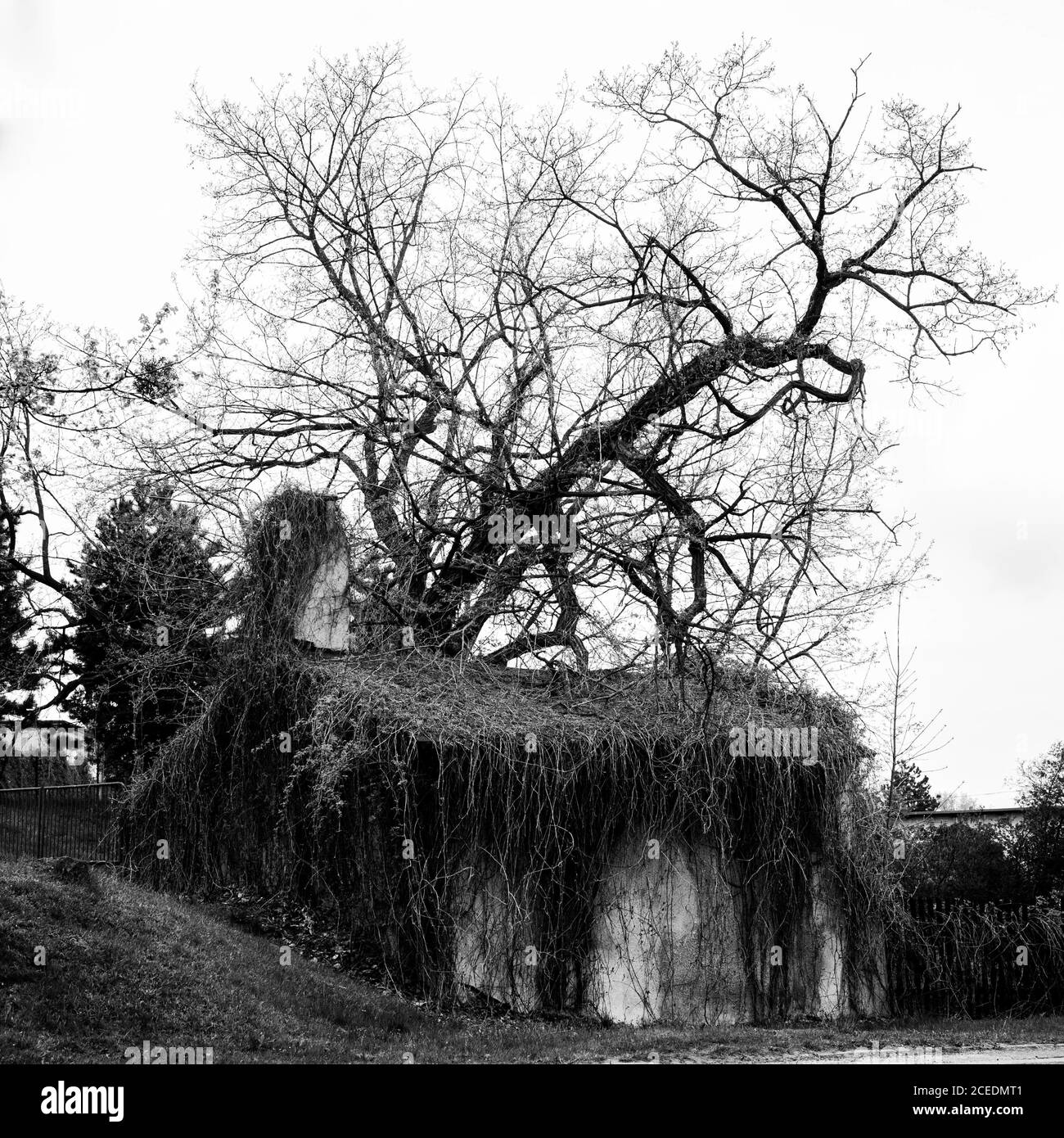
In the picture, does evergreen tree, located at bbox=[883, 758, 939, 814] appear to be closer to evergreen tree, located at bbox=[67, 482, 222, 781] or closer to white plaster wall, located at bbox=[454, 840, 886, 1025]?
white plaster wall, located at bbox=[454, 840, 886, 1025]

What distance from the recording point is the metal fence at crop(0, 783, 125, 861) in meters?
23.6

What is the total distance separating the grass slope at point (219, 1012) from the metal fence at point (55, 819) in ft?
22.2

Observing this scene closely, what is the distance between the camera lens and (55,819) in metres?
24.4

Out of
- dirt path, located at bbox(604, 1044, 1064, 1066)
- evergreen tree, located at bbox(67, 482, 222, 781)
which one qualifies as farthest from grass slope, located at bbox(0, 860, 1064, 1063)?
evergreen tree, located at bbox(67, 482, 222, 781)

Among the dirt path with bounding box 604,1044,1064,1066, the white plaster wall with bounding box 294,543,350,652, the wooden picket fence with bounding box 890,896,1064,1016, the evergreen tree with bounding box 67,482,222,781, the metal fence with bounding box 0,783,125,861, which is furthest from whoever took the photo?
the metal fence with bounding box 0,783,125,861

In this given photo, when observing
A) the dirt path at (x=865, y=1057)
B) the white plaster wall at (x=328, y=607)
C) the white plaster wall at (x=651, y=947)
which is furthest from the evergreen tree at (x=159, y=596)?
the dirt path at (x=865, y=1057)

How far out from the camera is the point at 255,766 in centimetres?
1953

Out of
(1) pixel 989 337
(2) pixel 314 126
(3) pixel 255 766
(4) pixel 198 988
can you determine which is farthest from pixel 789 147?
(4) pixel 198 988

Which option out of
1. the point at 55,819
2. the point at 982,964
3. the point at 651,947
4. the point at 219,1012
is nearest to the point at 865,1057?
the point at 651,947

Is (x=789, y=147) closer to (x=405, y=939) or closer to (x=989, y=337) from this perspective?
(x=989, y=337)

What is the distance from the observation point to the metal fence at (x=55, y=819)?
23.6m

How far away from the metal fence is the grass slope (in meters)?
6.76

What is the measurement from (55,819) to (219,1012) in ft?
41.3

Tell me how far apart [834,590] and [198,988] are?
10151 millimetres
